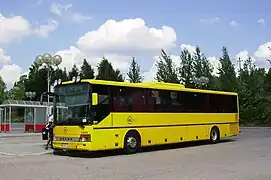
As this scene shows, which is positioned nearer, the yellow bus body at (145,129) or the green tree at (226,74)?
the yellow bus body at (145,129)

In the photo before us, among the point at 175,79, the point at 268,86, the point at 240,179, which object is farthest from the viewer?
the point at 175,79

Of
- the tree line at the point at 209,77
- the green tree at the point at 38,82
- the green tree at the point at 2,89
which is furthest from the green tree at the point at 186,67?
the green tree at the point at 2,89

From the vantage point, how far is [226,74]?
204ft

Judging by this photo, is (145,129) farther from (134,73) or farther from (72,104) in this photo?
(134,73)

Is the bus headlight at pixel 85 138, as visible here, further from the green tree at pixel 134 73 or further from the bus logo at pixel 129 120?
the green tree at pixel 134 73

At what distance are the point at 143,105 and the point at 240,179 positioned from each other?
8.49 metres

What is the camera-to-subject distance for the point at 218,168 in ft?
42.1

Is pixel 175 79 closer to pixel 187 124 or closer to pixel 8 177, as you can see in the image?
pixel 187 124

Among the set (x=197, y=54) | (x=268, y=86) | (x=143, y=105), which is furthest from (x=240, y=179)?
(x=197, y=54)

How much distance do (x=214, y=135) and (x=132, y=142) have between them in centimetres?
730

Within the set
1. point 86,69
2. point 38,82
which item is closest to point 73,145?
point 86,69

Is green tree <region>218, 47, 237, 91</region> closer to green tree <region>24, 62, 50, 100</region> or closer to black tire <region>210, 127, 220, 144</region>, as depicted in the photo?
black tire <region>210, 127, 220, 144</region>

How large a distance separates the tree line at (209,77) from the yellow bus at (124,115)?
20.4m

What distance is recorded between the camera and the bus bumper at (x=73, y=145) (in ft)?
53.2
